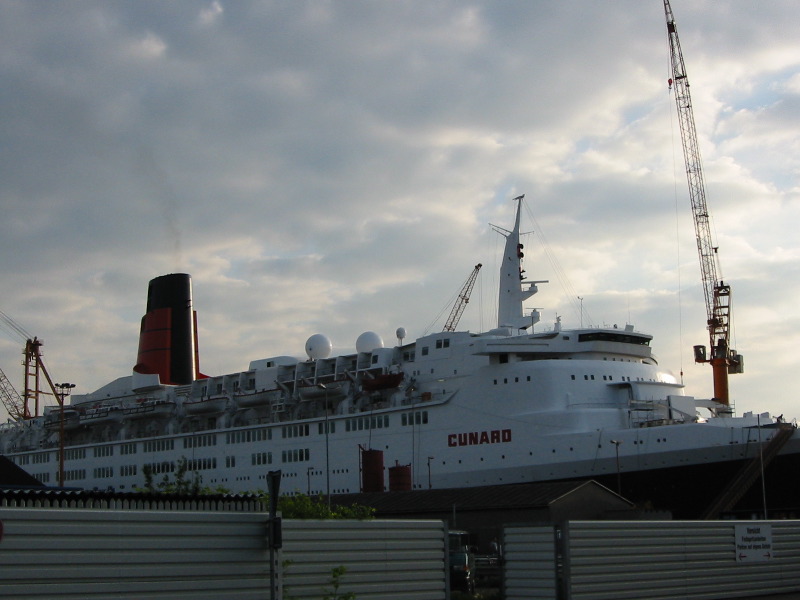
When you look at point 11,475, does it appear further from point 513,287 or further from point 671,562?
point 513,287

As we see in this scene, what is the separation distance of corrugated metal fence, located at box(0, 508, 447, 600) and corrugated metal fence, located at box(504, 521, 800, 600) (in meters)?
Result: 2.51

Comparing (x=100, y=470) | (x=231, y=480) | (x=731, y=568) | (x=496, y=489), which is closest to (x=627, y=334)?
(x=496, y=489)

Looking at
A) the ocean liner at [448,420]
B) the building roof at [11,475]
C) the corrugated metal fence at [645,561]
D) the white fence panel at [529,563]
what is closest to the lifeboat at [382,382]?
the ocean liner at [448,420]

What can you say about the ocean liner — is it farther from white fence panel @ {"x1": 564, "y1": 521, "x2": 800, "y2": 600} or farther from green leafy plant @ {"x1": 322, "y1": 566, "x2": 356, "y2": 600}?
green leafy plant @ {"x1": 322, "y1": 566, "x2": 356, "y2": 600}

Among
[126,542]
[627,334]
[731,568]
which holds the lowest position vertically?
[731,568]

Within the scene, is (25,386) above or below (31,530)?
above

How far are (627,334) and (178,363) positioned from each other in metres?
36.6

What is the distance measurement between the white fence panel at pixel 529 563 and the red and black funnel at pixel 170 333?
57957mm

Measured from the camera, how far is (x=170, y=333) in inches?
2987

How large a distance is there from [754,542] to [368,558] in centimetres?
1188

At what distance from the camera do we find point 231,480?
64.4 meters

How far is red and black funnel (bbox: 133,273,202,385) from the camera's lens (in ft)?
248

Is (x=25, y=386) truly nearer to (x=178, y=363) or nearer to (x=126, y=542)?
(x=178, y=363)

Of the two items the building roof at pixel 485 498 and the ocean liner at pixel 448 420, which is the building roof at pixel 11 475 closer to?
the building roof at pixel 485 498
